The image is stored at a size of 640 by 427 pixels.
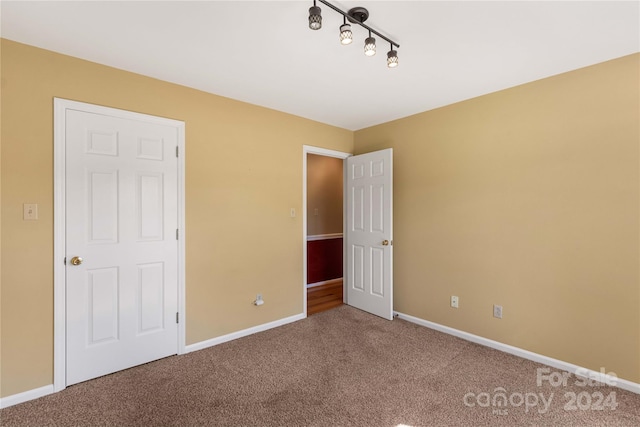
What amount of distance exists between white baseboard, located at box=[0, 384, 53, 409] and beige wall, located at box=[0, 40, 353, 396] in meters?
0.03

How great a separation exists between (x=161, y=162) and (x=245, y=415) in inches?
82.6

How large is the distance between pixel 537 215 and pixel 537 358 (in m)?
1.24

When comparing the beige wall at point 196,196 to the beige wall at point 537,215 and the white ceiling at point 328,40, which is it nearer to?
the white ceiling at point 328,40

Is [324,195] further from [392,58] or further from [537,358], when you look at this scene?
[537,358]

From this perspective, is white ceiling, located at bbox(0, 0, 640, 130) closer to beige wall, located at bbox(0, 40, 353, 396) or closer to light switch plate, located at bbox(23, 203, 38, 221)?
beige wall, located at bbox(0, 40, 353, 396)

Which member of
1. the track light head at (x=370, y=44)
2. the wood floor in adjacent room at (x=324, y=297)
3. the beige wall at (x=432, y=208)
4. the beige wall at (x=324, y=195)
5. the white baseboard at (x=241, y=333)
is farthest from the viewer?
the beige wall at (x=324, y=195)

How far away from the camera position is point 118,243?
240 centimetres

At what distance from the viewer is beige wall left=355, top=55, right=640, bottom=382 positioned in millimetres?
2188

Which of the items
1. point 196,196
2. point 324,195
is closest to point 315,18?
point 196,196

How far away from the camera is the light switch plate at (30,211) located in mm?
2041

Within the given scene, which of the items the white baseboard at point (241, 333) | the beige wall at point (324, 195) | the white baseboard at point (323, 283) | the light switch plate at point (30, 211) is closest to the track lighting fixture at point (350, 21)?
the light switch plate at point (30, 211)

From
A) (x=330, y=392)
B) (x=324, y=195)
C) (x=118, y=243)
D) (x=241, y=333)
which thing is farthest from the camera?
(x=324, y=195)

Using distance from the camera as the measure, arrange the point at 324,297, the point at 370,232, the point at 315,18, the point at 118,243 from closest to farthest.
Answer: the point at 315,18
the point at 118,243
the point at 370,232
the point at 324,297

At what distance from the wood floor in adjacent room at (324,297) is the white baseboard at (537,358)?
3.77 feet
